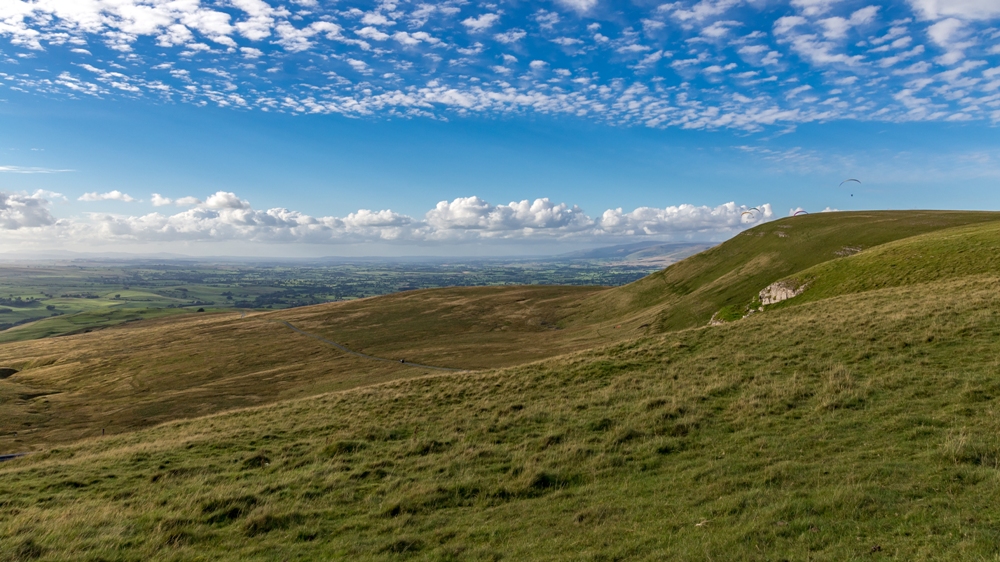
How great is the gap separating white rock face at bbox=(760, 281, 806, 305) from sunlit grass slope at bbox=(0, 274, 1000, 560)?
24.6m

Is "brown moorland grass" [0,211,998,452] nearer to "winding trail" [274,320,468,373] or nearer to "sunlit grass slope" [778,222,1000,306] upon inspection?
"winding trail" [274,320,468,373]

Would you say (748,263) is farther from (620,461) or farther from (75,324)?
(75,324)

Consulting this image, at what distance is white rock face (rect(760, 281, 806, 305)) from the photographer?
49312mm

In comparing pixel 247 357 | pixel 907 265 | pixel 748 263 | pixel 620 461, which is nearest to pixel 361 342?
pixel 247 357

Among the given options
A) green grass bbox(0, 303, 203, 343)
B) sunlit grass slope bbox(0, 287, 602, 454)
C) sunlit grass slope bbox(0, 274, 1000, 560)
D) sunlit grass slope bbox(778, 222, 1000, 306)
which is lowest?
green grass bbox(0, 303, 203, 343)

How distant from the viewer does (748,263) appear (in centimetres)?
7506

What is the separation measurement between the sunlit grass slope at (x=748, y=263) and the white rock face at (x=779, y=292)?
3754mm

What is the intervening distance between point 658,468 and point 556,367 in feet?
50.5

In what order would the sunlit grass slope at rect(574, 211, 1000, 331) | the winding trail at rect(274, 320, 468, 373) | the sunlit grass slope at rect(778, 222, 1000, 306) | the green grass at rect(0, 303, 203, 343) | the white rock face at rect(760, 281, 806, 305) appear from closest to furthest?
the sunlit grass slope at rect(778, 222, 1000, 306), the white rock face at rect(760, 281, 806, 305), the winding trail at rect(274, 320, 468, 373), the sunlit grass slope at rect(574, 211, 1000, 331), the green grass at rect(0, 303, 203, 343)

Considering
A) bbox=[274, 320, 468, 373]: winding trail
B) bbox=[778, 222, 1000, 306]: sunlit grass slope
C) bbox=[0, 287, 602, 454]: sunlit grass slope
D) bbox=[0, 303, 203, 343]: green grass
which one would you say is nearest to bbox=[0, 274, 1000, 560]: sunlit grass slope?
bbox=[778, 222, 1000, 306]: sunlit grass slope

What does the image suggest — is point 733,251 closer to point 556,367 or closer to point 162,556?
point 556,367

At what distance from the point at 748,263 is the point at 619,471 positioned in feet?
238

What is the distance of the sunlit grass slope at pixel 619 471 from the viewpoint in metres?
9.44

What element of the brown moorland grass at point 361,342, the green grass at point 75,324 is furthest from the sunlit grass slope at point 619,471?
the green grass at point 75,324
